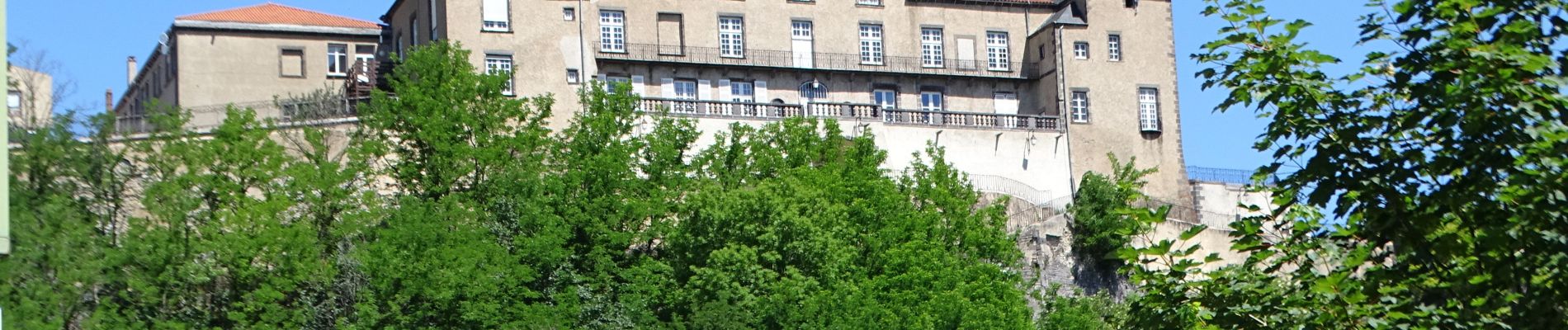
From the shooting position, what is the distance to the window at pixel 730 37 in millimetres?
60719

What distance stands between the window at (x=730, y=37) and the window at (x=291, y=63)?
12.3 meters

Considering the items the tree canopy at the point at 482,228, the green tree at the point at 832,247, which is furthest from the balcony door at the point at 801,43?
the green tree at the point at 832,247

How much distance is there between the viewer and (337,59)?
62.9m

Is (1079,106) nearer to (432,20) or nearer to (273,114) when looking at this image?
(432,20)

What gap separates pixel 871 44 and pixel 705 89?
18.6 feet

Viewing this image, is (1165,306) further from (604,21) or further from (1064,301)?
(604,21)

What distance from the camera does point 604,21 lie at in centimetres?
5919

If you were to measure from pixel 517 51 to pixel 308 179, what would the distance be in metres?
9.15

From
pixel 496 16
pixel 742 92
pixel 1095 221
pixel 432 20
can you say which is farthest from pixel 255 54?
pixel 1095 221

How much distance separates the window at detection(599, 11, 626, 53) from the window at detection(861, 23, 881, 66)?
289 inches

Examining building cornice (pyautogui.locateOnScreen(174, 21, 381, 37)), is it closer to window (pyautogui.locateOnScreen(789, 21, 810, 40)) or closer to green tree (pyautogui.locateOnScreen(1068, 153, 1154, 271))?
window (pyautogui.locateOnScreen(789, 21, 810, 40))

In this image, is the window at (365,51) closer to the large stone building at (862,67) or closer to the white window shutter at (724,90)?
the large stone building at (862,67)

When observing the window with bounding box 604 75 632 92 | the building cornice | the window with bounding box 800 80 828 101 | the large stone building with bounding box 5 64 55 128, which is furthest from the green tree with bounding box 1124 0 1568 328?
the building cornice

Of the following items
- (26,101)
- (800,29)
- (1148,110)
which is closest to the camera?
(26,101)
